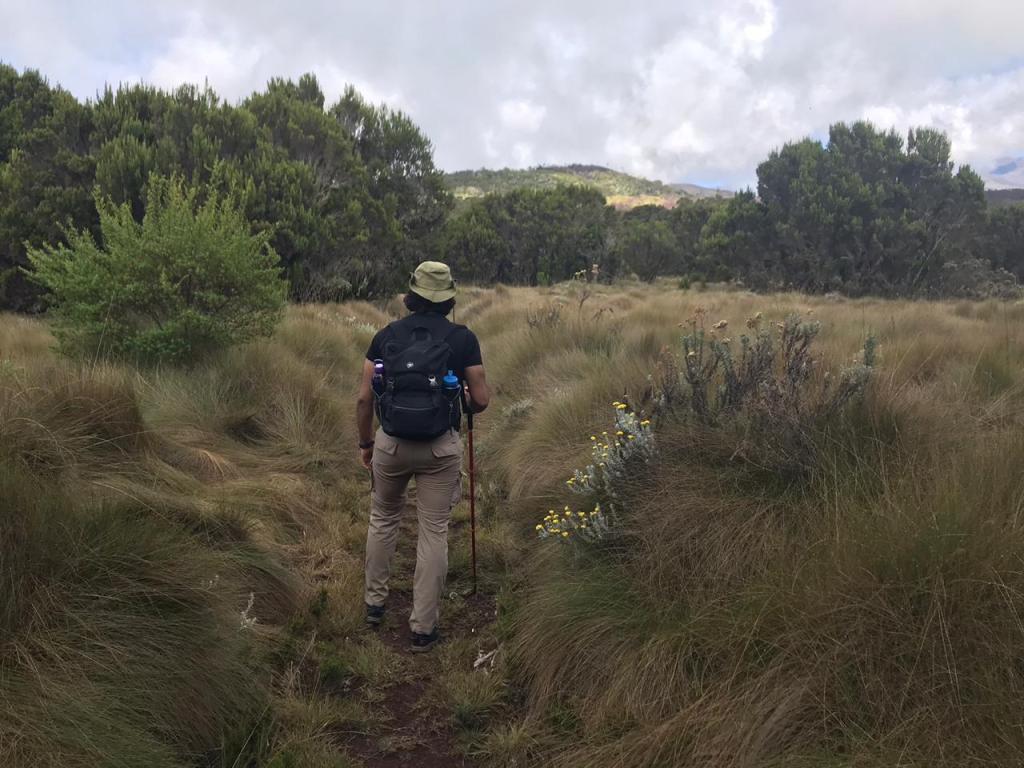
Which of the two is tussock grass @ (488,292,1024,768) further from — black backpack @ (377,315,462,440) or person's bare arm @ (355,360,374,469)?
person's bare arm @ (355,360,374,469)

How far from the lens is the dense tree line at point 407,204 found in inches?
565

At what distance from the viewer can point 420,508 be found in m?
3.96

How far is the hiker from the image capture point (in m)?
3.63

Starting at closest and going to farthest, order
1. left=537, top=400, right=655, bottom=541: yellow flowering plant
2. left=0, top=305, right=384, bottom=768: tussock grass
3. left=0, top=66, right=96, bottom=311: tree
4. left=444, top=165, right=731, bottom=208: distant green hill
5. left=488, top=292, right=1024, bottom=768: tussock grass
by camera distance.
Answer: left=488, top=292, right=1024, bottom=768: tussock grass, left=0, top=305, right=384, bottom=768: tussock grass, left=537, top=400, right=655, bottom=541: yellow flowering plant, left=0, top=66, right=96, bottom=311: tree, left=444, top=165, right=731, bottom=208: distant green hill

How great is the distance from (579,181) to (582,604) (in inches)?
4050

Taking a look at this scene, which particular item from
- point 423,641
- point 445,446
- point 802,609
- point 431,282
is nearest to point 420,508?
point 445,446

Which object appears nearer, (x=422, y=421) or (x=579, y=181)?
(x=422, y=421)

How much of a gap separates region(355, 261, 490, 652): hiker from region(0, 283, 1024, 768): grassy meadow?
0.32m

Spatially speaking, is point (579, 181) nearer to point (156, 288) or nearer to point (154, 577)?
point (156, 288)

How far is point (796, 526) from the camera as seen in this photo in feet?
9.86

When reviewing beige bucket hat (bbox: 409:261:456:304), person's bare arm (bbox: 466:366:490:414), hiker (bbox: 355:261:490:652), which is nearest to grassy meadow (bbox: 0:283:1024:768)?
hiker (bbox: 355:261:490:652)

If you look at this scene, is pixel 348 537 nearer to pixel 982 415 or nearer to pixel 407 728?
pixel 407 728

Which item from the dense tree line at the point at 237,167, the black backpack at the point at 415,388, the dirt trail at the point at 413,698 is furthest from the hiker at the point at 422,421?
the dense tree line at the point at 237,167

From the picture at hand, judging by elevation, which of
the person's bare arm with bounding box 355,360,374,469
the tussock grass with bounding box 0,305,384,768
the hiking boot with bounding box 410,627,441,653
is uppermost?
the person's bare arm with bounding box 355,360,374,469
